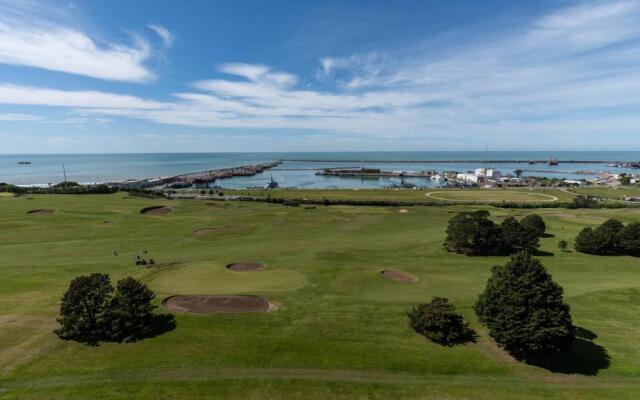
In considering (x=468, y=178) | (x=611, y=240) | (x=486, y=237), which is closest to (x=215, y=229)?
(x=486, y=237)

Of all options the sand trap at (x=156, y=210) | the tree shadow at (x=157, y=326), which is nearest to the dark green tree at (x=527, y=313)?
the tree shadow at (x=157, y=326)

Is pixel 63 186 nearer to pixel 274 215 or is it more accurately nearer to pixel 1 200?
pixel 1 200

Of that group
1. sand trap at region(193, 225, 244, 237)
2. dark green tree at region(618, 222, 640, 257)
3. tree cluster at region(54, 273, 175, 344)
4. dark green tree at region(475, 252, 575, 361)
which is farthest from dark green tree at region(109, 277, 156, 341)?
dark green tree at region(618, 222, 640, 257)

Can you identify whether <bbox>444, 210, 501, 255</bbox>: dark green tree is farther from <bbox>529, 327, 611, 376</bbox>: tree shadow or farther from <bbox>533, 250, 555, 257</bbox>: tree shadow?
<bbox>529, 327, 611, 376</bbox>: tree shadow

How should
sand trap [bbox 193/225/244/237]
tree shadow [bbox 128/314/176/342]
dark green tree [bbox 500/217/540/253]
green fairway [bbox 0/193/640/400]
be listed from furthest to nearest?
sand trap [bbox 193/225/244/237], dark green tree [bbox 500/217/540/253], tree shadow [bbox 128/314/176/342], green fairway [bbox 0/193/640/400]

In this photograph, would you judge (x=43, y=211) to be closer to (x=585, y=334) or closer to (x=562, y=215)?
(x=585, y=334)
